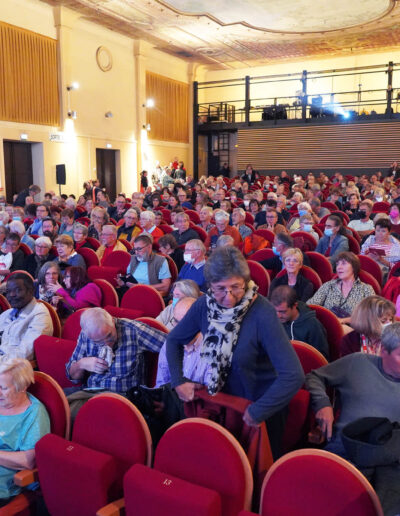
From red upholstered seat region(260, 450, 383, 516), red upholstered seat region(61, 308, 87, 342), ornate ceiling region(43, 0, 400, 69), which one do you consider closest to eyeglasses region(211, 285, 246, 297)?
red upholstered seat region(260, 450, 383, 516)

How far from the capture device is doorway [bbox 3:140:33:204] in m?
13.1

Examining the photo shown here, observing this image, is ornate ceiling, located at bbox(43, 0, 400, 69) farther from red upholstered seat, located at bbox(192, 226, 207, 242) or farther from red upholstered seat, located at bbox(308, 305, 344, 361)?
red upholstered seat, located at bbox(308, 305, 344, 361)

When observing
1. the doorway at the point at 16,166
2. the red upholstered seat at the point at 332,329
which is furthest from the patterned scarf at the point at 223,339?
the doorway at the point at 16,166

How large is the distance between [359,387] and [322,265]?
2547 mm

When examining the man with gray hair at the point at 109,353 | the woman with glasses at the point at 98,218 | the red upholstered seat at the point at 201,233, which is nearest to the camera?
the man with gray hair at the point at 109,353

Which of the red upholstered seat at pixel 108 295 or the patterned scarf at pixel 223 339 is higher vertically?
the patterned scarf at pixel 223 339

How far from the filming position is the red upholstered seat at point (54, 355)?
2.88m

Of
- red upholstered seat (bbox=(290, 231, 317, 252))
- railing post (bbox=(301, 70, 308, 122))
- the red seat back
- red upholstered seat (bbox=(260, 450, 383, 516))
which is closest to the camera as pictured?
red upholstered seat (bbox=(260, 450, 383, 516))

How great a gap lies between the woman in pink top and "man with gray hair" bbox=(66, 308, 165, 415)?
1117 millimetres

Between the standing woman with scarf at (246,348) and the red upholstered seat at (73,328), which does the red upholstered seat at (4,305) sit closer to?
the red upholstered seat at (73,328)

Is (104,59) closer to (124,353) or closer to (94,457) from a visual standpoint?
(124,353)

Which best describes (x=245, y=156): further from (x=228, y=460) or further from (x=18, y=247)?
(x=228, y=460)

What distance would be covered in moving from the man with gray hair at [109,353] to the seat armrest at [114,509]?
0.69 m

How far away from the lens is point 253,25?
15141mm
